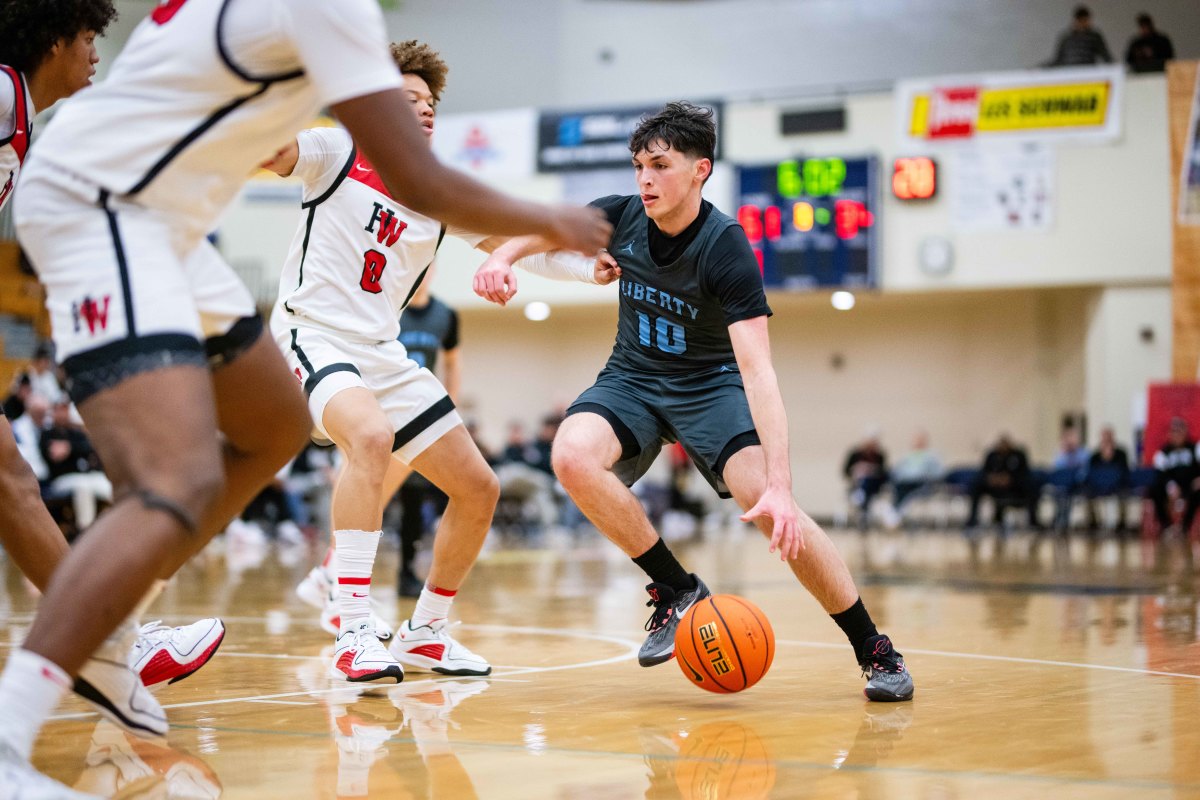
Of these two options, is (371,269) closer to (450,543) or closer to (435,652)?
(450,543)

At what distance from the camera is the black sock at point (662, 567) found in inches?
192

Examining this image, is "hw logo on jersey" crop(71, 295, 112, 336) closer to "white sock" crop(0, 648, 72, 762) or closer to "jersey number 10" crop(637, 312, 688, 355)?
"white sock" crop(0, 648, 72, 762)

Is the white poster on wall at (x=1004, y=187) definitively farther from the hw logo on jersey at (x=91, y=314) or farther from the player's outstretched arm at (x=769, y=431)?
the hw logo on jersey at (x=91, y=314)

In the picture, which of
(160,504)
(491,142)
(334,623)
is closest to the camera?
(160,504)

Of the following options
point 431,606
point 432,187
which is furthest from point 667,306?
point 432,187

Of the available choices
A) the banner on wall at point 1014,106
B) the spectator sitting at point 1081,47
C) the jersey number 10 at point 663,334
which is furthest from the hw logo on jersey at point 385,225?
the spectator sitting at point 1081,47

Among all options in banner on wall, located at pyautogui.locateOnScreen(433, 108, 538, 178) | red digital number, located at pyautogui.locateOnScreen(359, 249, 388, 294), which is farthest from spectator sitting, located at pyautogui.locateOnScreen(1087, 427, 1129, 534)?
red digital number, located at pyautogui.locateOnScreen(359, 249, 388, 294)

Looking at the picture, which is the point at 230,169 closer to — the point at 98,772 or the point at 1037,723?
the point at 98,772

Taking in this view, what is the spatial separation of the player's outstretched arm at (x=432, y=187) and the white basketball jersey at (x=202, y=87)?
0.06 m

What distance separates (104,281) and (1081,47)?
19055mm

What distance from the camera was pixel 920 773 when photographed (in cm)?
319

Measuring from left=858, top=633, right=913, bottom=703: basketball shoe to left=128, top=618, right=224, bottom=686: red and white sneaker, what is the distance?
2.12 metres

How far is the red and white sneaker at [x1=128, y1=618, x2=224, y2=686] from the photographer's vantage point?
3.94 metres

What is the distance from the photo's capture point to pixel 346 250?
520cm
